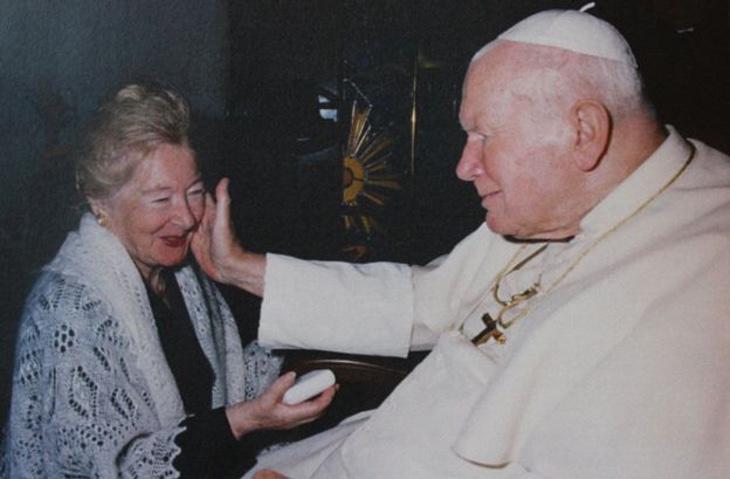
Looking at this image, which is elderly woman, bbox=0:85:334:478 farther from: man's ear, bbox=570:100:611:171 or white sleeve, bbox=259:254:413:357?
man's ear, bbox=570:100:611:171

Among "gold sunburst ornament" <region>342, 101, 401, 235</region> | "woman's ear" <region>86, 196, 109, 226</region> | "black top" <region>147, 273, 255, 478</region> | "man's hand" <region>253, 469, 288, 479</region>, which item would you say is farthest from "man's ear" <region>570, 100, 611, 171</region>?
"gold sunburst ornament" <region>342, 101, 401, 235</region>

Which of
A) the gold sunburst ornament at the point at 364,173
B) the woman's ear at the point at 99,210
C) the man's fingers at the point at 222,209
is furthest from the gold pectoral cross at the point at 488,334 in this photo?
the gold sunburst ornament at the point at 364,173

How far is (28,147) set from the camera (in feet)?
6.04

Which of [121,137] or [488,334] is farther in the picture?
[121,137]

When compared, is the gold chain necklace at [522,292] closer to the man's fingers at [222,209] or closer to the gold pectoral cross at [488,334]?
the gold pectoral cross at [488,334]

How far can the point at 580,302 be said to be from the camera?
4.28ft

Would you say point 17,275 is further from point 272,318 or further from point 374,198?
point 374,198

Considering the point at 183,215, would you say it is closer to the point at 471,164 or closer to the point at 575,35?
the point at 471,164

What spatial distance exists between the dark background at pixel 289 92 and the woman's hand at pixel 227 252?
8.7 inches

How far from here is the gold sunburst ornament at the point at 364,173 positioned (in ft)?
15.3

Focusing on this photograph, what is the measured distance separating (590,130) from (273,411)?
1061mm

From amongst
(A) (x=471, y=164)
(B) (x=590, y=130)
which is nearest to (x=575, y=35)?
(B) (x=590, y=130)

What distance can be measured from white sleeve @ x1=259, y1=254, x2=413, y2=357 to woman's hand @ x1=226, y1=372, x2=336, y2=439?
0.66ft

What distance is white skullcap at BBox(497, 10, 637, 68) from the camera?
1.31 metres
